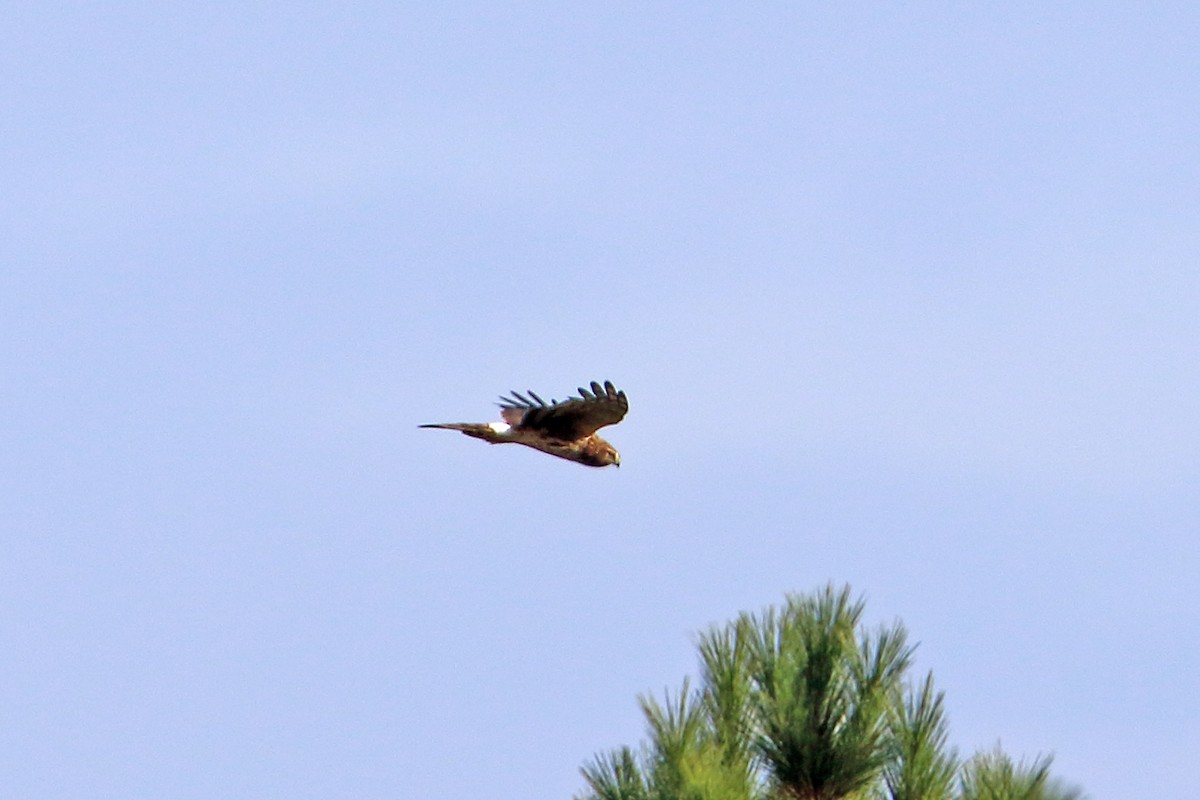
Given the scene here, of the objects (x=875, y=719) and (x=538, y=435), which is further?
(x=538, y=435)

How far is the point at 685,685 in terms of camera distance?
48.7ft

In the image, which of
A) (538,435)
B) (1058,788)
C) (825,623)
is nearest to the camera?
(1058,788)

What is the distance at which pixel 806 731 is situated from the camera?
14773mm

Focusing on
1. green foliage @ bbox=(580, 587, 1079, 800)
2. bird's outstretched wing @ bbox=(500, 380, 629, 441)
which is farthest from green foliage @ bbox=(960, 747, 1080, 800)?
A: bird's outstretched wing @ bbox=(500, 380, 629, 441)

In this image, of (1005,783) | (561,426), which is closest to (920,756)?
(1005,783)

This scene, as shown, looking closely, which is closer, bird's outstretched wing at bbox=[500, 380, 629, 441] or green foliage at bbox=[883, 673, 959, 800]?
green foliage at bbox=[883, 673, 959, 800]

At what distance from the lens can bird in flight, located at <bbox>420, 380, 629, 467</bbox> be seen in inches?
786

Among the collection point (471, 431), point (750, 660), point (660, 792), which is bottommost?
point (660, 792)

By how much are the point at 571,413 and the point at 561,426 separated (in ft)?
0.88

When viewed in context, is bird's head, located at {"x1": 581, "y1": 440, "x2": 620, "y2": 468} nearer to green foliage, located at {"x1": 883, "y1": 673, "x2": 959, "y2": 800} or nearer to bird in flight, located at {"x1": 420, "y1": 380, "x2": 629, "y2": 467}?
bird in flight, located at {"x1": 420, "y1": 380, "x2": 629, "y2": 467}

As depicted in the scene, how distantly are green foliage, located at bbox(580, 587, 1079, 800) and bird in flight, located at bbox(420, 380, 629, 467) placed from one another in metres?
4.96

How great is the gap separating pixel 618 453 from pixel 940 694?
674cm

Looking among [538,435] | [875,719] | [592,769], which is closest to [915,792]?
[875,719]

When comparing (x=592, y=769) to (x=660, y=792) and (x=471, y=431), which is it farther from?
(x=471, y=431)
